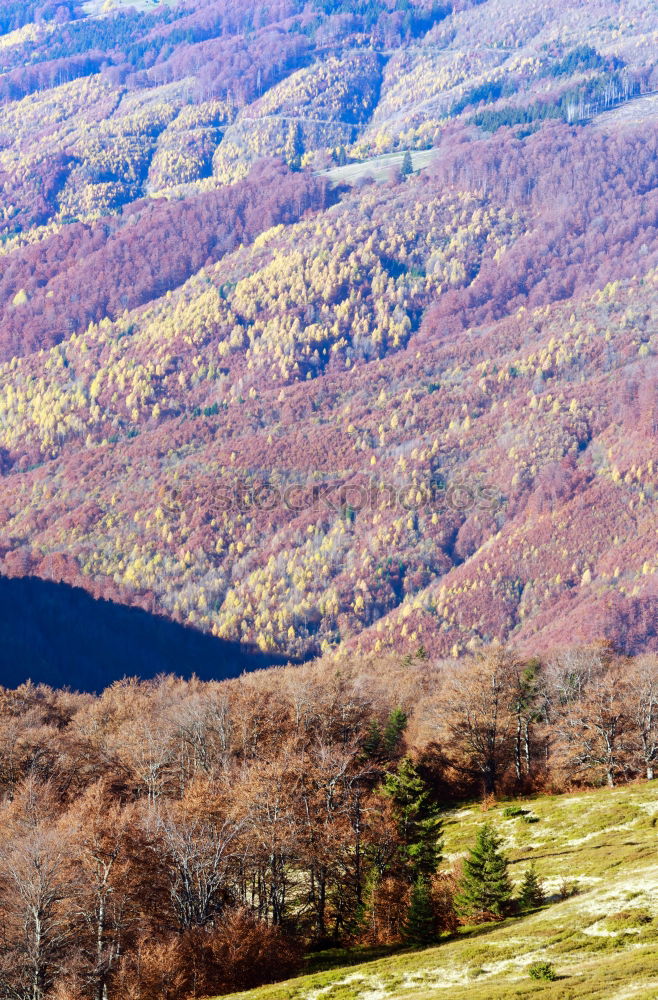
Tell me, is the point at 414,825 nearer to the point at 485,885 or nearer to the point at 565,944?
the point at 485,885

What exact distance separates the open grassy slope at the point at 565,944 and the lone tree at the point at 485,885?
219cm

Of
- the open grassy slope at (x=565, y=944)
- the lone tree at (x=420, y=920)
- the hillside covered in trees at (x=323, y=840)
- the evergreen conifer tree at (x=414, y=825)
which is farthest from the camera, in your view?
the evergreen conifer tree at (x=414, y=825)

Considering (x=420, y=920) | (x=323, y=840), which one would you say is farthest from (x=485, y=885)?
(x=323, y=840)

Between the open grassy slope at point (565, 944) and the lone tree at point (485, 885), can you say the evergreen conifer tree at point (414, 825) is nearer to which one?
the lone tree at point (485, 885)

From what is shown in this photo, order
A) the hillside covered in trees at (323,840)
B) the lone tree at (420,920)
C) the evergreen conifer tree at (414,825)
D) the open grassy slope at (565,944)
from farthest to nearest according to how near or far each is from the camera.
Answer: the evergreen conifer tree at (414,825) → the lone tree at (420,920) → the hillside covered in trees at (323,840) → the open grassy slope at (565,944)

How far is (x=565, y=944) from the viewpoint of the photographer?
2181 inches

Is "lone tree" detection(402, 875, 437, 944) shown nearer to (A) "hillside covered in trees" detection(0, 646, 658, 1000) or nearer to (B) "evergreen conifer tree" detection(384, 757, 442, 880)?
(A) "hillside covered in trees" detection(0, 646, 658, 1000)

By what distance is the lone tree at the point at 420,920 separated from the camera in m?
68.9

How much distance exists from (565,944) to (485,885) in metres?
14.8

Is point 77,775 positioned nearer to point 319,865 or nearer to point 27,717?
point 27,717

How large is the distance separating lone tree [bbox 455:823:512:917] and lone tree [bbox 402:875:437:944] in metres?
2.61

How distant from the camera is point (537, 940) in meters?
57.6

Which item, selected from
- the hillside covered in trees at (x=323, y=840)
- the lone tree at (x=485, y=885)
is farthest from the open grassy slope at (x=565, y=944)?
the lone tree at (x=485, y=885)

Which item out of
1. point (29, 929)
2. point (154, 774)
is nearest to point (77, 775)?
point (154, 774)
